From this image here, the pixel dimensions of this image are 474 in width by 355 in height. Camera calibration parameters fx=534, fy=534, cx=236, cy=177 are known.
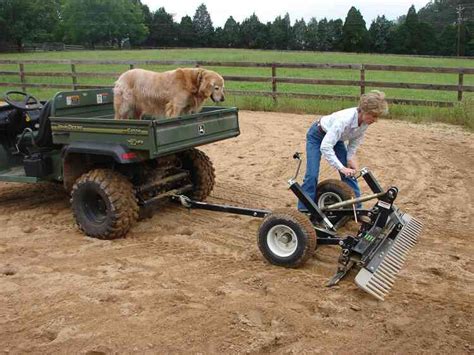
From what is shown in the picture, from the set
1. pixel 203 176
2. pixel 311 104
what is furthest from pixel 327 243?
pixel 311 104

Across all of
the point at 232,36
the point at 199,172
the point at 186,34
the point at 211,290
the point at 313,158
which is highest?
the point at 186,34

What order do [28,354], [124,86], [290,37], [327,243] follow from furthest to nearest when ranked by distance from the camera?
[290,37]
[124,86]
[327,243]
[28,354]

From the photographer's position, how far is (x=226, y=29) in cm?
8519

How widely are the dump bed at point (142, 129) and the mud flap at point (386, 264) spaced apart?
213cm

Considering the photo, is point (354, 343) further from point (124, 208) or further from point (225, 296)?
point (124, 208)

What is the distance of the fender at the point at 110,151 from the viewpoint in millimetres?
4992

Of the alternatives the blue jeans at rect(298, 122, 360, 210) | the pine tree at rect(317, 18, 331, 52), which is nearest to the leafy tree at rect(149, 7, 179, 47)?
the pine tree at rect(317, 18, 331, 52)

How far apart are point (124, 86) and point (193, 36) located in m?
83.6

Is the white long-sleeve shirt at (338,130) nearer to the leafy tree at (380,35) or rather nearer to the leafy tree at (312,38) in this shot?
the leafy tree at (380,35)

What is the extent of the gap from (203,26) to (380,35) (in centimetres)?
3252

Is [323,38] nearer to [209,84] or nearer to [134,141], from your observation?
[209,84]

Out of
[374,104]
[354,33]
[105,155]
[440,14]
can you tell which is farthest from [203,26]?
[374,104]

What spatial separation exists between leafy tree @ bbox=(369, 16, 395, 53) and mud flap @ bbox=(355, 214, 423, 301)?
7067cm

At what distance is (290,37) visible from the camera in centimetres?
8325
